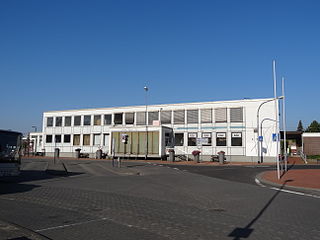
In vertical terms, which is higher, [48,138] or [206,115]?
[206,115]

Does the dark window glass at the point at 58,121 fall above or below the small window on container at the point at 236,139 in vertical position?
above

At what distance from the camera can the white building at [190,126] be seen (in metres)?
40.1

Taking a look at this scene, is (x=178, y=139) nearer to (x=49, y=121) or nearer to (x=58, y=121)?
(x=58, y=121)

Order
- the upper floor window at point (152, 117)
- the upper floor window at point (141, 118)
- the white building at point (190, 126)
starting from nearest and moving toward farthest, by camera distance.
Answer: the white building at point (190, 126) → the upper floor window at point (152, 117) → the upper floor window at point (141, 118)

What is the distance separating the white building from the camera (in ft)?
132

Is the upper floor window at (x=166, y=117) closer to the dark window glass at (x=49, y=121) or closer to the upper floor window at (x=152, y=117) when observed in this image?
the upper floor window at (x=152, y=117)

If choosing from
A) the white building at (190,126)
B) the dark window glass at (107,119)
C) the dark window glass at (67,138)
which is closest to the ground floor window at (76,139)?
the white building at (190,126)

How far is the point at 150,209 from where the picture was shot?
891 centimetres

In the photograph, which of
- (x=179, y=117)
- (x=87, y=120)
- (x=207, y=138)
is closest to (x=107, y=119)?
(x=87, y=120)

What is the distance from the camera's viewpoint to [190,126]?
145ft

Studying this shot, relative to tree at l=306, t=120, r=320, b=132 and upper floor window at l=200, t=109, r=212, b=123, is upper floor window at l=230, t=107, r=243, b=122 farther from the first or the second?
tree at l=306, t=120, r=320, b=132

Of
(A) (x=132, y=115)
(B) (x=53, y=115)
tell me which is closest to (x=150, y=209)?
(A) (x=132, y=115)

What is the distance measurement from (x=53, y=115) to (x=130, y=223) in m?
51.7

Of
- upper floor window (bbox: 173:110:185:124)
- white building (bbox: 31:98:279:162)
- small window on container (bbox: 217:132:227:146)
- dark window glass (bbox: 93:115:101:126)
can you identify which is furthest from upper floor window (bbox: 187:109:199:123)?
dark window glass (bbox: 93:115:101:126)
